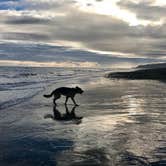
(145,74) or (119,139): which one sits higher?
(145,74)

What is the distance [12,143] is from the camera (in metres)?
10.1

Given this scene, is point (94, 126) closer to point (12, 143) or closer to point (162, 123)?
point (162, 123)

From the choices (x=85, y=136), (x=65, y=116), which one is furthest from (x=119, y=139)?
(x=65, y=116)

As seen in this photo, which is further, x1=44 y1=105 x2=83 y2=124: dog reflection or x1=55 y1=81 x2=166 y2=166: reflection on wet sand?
x1=44 y1=105 x2=83 y2=124: dog reflection

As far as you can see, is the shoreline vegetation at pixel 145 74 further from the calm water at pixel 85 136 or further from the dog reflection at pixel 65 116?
the calm water at pixel 85 136

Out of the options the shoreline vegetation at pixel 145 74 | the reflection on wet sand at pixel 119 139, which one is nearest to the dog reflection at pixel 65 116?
the reflection on wet sand at pixel 119 139

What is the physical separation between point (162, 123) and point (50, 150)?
463cm

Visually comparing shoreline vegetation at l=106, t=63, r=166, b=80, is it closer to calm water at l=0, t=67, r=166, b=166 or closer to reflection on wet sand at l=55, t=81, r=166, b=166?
calm water at l=0, t=67, r=166, b=166

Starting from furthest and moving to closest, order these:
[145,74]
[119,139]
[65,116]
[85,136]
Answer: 1. [145,74]
2. [65,116]
3. [85,136]
4. [119,139]

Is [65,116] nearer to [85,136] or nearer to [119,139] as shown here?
[85,136]

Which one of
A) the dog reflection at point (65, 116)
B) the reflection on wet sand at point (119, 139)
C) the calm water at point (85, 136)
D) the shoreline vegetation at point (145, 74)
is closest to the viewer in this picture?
the reflection on wet sand at point (119, 139)

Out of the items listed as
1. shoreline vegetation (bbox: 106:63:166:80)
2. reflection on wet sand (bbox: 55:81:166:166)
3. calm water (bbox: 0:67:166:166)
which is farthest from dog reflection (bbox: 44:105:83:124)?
shoreline vegetation (bbox: 106:63:166:80)

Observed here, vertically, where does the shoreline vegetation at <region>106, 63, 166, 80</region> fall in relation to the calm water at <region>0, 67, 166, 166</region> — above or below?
above

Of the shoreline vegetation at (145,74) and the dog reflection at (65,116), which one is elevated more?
the shoreline vegetation at (145,74)
